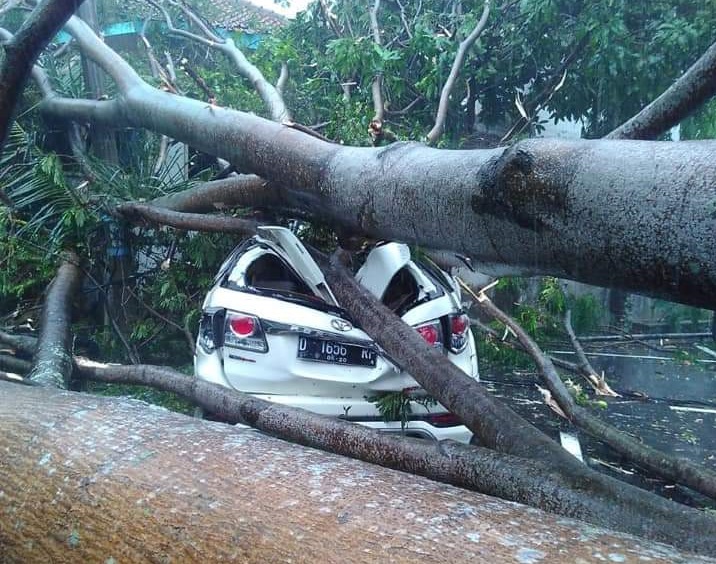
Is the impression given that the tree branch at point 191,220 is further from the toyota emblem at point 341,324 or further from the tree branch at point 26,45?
the tree branch at point 26,45

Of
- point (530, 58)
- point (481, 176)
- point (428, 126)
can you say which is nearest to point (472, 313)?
point (428, 126)

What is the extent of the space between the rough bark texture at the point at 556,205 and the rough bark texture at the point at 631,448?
163 cm

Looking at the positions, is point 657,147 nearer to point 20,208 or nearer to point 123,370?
point 123,370

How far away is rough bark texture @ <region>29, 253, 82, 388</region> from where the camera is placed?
3998 mm

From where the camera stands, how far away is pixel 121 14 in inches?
388

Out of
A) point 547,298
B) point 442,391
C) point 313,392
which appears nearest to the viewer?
point 442,391

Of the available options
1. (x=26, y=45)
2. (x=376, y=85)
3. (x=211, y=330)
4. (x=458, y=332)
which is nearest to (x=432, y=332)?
(x=458, y=332)

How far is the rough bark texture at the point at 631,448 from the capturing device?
287 cm

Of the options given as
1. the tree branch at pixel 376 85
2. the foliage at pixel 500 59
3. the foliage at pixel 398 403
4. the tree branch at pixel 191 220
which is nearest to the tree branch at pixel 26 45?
the tree branch at pixel 191 220

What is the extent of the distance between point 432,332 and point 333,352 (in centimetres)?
54

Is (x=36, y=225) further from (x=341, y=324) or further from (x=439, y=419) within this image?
(x=439, y=419)

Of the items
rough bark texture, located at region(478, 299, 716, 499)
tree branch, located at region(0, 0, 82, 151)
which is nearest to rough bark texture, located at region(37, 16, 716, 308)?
rough bark texture, located at region(478, 299, 716, 499)

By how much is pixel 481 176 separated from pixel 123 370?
9.74ft

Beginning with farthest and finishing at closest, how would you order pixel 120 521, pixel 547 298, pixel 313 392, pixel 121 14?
pixel 121 14, pixel 547 298, pixel 313 392, pixel 120 521
